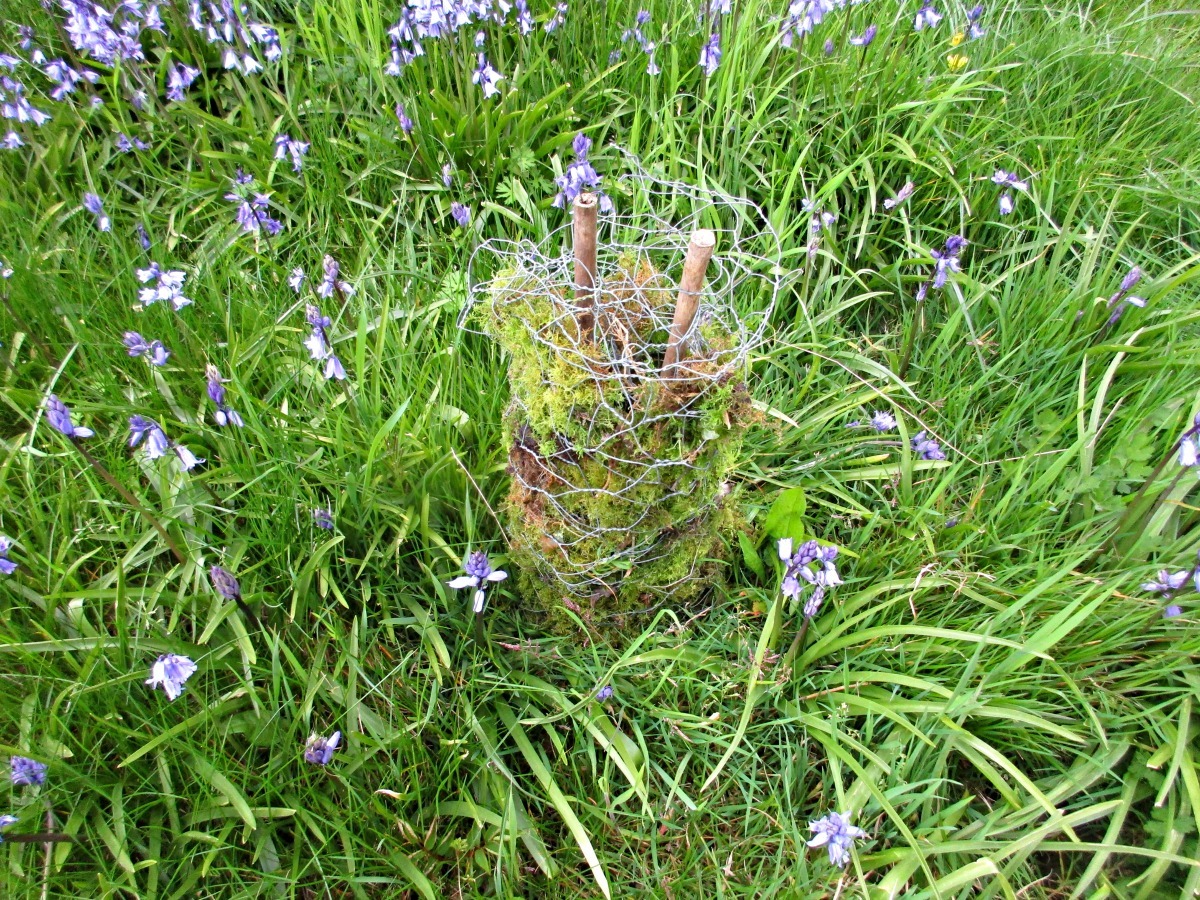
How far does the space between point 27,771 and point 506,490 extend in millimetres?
1300

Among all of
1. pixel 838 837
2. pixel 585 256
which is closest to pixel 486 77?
pixel 585 256

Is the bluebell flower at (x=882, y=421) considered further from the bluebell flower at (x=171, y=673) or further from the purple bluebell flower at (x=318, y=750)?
the bluebell flower at (x=171, y=673)

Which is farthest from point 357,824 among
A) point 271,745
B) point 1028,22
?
point 1028,22

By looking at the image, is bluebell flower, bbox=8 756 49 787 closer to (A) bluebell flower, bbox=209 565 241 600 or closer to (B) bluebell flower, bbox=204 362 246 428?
(A) bluebell flower, bbox=209 565 241 600

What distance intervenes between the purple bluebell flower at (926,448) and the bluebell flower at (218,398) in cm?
202

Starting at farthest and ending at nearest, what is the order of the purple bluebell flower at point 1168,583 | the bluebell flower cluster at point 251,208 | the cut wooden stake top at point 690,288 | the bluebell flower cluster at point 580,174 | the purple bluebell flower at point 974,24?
the purple bluebell flower at point 974,24
the bluebell flower cluster at point 251,208
the bluebell flower cluster at point 580,174
the purple bluebell flower at point 1168,583
the cut wooden stake top at point 690,288

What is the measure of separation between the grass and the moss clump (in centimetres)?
24

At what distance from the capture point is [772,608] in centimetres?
197

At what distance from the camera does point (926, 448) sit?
2350mm

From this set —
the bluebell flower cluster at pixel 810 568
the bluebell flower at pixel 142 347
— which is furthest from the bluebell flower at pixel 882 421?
the bluebell flower at pixel 142 347

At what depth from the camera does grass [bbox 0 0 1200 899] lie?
1.79m

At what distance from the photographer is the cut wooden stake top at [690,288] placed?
4.82 ft

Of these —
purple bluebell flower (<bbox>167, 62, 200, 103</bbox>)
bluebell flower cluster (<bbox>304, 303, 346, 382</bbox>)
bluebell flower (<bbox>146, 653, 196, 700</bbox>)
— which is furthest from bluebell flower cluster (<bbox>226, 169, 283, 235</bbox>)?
bluebell flower (<bbox>146, 653, 196, 700</bbox>)

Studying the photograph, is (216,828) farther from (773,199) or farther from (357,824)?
(773,199)
